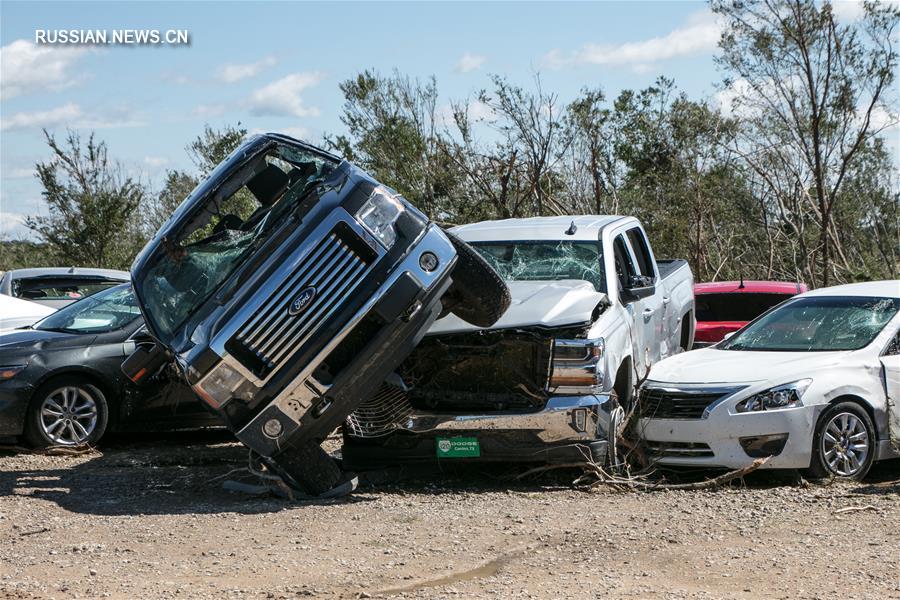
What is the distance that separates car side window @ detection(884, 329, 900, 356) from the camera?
28.8ft

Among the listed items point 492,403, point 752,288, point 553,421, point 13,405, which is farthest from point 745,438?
point 13,405

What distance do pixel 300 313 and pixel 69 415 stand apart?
3982 mm

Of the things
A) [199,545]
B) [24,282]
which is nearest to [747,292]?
[199,545]

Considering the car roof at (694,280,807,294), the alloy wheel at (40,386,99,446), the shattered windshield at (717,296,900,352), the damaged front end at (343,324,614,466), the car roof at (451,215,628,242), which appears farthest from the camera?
the car roof at (694,280,807,294)

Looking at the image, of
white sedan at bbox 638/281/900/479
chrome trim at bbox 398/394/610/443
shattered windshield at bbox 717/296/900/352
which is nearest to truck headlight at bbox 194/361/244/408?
chrome trim at bbox 398/394/610/443

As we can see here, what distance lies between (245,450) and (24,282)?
728 centimetres

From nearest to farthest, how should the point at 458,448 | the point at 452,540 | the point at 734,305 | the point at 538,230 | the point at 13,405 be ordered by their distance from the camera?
1. the point at 452,540
2. the point at 458,448
3. the point at 13,405
4. the point at 538,230
5. the point at 734,305

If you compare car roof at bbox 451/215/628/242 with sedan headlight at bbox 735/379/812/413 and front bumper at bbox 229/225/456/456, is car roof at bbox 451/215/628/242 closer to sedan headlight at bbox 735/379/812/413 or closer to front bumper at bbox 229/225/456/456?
sedan headlight at bbox 735/379/812/413

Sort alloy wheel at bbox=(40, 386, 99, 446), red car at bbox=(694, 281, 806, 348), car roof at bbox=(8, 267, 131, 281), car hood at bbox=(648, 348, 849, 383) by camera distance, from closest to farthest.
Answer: car hood at bbox=(648, 348, 849, 383), alloy wheel at bbox=(40, 386, 99, 446), red car at bbox=(694, 281, 806, 348), car roof at bbox=(8, 267, 131, 281)

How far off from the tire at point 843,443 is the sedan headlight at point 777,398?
0.80ft

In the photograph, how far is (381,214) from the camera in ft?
24.9

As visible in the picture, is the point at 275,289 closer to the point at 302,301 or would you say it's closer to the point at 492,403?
the point at 302,301

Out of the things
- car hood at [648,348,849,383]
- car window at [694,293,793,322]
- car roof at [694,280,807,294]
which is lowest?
car hood at [648,348,849,383]

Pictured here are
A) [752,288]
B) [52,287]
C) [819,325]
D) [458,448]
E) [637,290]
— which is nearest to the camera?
[458,448]
